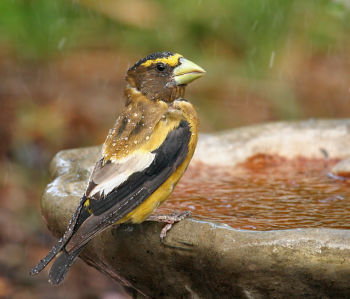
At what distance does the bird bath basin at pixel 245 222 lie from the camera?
7.72 ft

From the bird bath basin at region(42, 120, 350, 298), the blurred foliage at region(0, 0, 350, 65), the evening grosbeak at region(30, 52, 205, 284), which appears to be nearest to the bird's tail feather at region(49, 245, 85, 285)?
the evening grosbeak at region(30, 52, 205, 284)

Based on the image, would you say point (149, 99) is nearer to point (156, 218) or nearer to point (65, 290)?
point (156, 218)

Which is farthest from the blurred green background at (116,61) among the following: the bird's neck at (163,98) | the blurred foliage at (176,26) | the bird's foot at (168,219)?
the bird's foot at (168,219)

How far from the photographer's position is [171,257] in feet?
8.59

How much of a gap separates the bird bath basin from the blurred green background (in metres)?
3.51

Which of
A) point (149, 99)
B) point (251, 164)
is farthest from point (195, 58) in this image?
point (149, 99)

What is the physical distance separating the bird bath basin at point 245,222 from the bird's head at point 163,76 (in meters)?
0.56

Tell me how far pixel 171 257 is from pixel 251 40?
19.1 feet

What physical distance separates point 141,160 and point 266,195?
922 mm

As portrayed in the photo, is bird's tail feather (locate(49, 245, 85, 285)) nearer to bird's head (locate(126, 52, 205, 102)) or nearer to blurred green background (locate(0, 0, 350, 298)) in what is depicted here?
bird's head (locate(126, 52, 205, 102))

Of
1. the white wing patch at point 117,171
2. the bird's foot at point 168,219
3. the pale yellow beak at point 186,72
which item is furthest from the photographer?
the pale yellow beak at point 186,72

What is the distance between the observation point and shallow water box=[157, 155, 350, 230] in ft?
9.94

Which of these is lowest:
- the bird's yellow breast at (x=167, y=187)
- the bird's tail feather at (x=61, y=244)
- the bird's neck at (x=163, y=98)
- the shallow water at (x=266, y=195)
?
the shallow water at (x=266, y=195)

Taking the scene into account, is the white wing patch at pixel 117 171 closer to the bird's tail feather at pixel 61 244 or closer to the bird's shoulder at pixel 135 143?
the bird's shoulder at pixel 135 143
